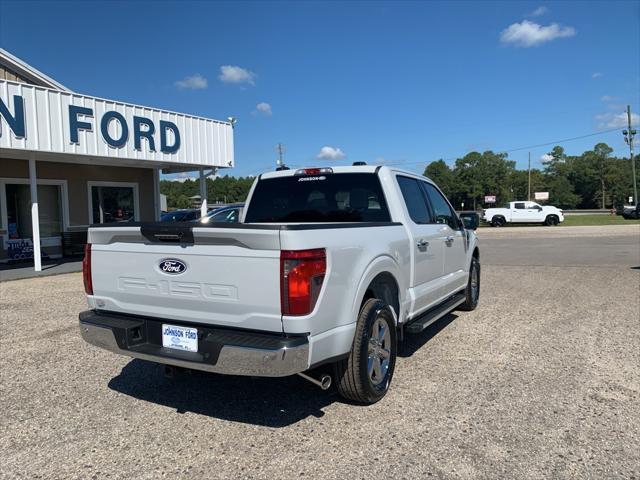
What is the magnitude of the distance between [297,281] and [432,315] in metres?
2.46

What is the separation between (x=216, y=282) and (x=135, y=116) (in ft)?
39.5

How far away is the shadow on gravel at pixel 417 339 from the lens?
5362 millimetres

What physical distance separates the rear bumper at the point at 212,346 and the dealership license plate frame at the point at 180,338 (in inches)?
1.1

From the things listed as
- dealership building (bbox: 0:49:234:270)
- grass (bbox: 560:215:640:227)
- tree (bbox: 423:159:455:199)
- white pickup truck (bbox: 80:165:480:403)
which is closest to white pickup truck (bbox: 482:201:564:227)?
grass (bbox: 560:215:640:227)

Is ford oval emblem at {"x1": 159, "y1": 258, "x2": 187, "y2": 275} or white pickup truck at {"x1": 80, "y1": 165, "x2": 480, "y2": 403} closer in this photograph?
white pickup truck at {"x1": 80, "y1": 165, "x2": 480, "y2": 403}

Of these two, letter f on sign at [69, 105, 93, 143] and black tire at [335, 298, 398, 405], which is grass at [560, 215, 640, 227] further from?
black tire at [335, 298, 398, 405]

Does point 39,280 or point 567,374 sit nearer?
point 567,374

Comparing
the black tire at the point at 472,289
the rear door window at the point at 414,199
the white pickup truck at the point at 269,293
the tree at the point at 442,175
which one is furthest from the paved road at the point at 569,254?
the tree at the point at 442,175

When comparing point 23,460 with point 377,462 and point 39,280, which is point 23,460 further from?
point 39,280

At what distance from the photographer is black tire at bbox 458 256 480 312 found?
7.07 metres

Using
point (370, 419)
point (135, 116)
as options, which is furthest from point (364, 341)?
point (135, 116)

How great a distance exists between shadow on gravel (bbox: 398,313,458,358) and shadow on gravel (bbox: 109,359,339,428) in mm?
1377

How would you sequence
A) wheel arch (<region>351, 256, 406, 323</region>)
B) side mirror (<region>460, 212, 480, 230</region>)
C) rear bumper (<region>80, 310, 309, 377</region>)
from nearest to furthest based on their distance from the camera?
rear bumper (<region>80, 310, 309, 377</region>) < wheel arch (<region>351, 256, 406, 323</region>) < side mirror (<region>460, 212, 480, 230</region>)

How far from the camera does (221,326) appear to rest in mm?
3322
